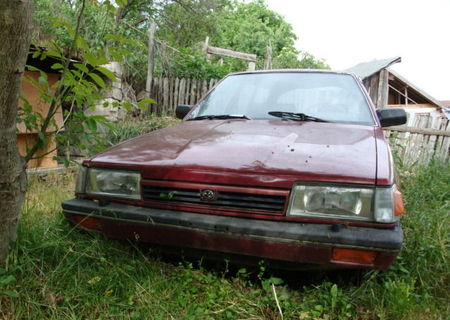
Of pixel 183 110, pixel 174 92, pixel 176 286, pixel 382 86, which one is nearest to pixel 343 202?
pixel 176 286

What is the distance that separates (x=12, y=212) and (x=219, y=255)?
3.56 ft

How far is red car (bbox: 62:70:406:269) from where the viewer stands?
1566 mm

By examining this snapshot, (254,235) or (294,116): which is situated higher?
(294,116)

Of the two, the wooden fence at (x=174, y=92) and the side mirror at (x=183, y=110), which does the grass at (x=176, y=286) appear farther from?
the wooden fence at (x=174, y=92)

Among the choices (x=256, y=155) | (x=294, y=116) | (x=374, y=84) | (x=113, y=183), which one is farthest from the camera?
(x=374, y=84)

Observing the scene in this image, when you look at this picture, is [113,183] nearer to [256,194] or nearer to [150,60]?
[256,194]

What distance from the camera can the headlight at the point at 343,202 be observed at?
1.56 metres

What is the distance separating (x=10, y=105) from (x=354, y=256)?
1.73 m

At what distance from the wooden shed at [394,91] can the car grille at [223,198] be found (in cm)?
1758

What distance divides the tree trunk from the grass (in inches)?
7.7

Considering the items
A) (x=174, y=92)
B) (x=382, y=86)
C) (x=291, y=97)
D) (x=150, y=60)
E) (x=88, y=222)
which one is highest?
(x=382, y=86)

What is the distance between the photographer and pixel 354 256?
156 cm

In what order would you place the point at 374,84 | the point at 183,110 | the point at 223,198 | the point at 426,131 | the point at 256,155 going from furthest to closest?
the point at 374,84 → the point at 426,131 → the point at 183,110 → the point at 256,155 → the point at 223,198

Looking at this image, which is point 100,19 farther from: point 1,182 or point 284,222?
point 284,222
